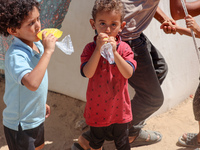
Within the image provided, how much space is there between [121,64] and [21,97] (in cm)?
68

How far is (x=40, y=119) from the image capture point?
2162mm

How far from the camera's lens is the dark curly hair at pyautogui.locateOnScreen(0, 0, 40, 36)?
1.94m

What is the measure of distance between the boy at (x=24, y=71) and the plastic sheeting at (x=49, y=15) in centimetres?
65

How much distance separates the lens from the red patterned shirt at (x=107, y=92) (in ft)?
7.38

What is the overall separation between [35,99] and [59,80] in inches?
69.4

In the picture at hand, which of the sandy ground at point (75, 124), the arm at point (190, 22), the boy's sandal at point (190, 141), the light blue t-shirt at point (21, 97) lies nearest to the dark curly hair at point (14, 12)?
the light blue t-shirt at point (21, 97)

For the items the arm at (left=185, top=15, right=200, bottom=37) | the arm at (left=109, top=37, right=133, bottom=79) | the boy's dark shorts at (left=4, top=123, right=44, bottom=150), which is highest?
the arm at (left=185, top=15, right=200, bottom=37)

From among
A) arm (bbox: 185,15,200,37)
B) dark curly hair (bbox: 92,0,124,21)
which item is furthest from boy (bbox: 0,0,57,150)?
arm (bbox: 185,15,200,37)

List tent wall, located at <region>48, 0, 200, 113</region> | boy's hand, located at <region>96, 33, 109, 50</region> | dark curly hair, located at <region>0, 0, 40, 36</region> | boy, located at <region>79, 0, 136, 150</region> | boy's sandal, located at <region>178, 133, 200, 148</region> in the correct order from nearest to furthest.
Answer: dark curly hair, located at <region>0, 0, 40, 36</region> < boy's hand, located at <region>96, 33, 109, 50</region> < boy, located at <region>79, 0, 136, 150</region> < boy's sandal, located at <region>178, 133, 200, 148</region> < tent wall, located at <region>48, 0, 200, 113</region>

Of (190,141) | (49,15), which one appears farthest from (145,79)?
(49,15)

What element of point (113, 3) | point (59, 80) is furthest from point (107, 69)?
point (59, 80)

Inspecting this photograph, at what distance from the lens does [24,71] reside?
1857 mm

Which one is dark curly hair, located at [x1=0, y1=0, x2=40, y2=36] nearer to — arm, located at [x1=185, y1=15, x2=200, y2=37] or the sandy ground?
arm, located at [x1=185, y1=15, x2=200, y2=37]

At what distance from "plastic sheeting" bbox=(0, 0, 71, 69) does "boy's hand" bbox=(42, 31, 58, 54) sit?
87 centimetres
